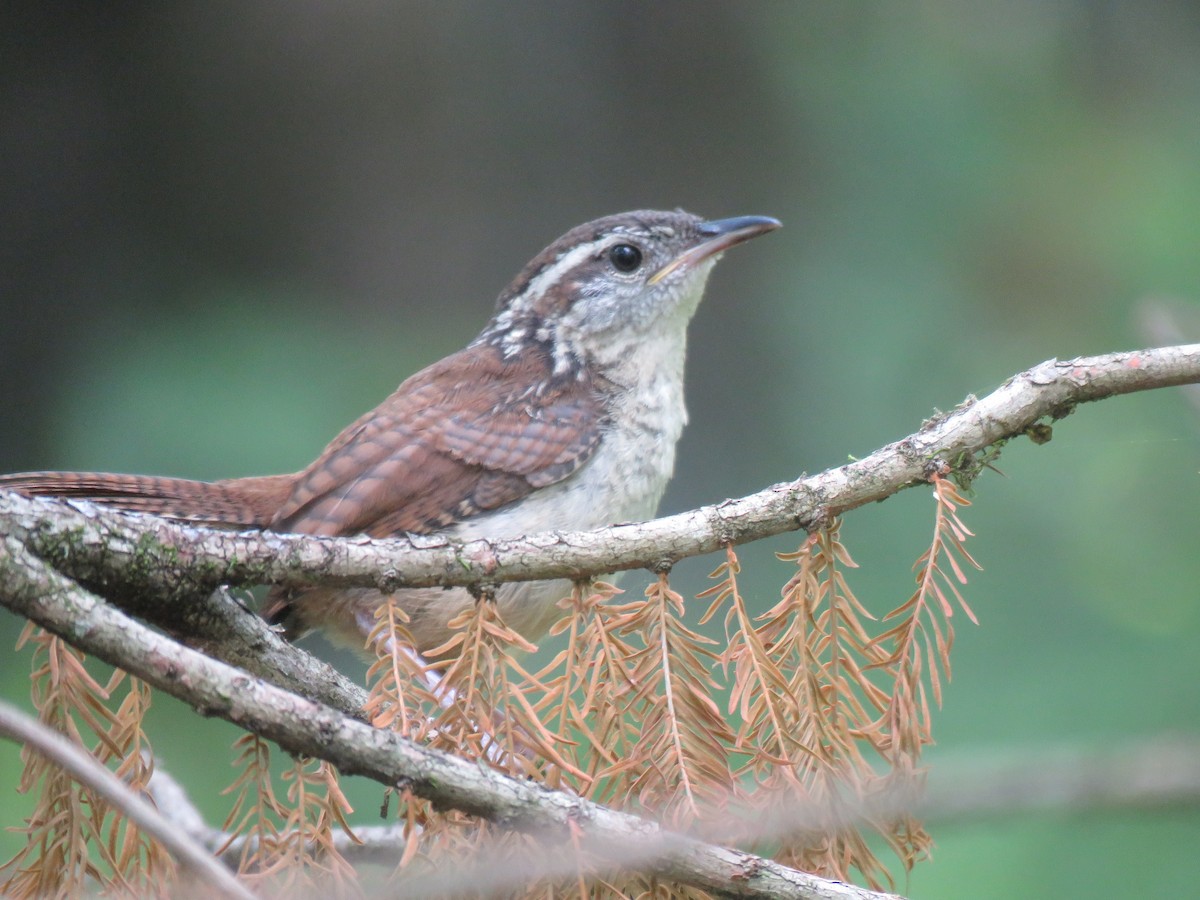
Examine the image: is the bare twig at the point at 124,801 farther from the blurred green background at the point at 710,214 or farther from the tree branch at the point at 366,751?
the blurred green background at the point at 710,214

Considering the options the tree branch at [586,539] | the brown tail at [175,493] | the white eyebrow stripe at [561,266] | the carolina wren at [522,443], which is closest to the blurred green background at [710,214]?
the white eyebrow stripe at [561,266]

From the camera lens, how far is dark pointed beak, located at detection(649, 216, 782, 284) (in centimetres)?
312

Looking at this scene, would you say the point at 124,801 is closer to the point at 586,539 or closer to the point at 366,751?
the point at 366,751

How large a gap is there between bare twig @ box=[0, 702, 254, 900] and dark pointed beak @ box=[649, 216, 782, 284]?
2.50 meters

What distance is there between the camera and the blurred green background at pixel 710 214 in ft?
14.8

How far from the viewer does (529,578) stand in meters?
1.25

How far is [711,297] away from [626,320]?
285 centimetres

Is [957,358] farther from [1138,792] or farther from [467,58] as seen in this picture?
[1138,792]

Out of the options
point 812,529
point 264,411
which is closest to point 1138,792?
point 812,529

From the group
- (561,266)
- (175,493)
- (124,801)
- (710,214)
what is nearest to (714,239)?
(561,266)

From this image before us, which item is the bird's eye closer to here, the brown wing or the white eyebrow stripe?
the white eyebrow stripe

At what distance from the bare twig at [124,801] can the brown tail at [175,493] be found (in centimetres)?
134

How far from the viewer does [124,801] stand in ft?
2.70

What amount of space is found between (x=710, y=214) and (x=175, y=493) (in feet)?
13.1
